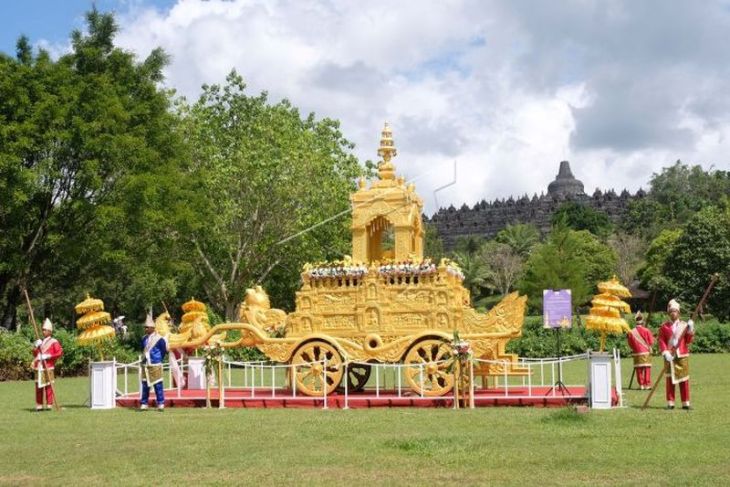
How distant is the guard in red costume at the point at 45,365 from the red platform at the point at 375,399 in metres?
1.22

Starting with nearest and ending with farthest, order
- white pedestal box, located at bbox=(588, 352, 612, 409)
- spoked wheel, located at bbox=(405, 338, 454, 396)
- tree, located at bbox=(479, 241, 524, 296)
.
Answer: white pedestal box, located at bbox=(588, 352, 612, 409) < spoked wheel, located at bbox=(405, 338, 454, 396) < tree, located at bbox=(479, 241, 524, 296)

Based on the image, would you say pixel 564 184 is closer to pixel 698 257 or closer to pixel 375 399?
pixel 698 257

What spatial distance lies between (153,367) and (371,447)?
6.02m

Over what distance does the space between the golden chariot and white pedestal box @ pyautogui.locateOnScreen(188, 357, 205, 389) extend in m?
1.66

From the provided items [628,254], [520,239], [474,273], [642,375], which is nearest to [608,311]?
[642,375]

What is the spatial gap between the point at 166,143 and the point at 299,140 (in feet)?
18.9

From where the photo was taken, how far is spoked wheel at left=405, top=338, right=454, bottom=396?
1476 centimetres

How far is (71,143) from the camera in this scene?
26359mm

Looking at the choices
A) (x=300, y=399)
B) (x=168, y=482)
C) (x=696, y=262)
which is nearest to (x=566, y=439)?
(x=168, y=482)

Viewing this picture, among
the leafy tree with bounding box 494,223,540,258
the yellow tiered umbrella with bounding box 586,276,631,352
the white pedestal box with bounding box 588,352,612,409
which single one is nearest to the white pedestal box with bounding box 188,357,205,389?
the yellow tiered umbrella with bounding box 586,276,631,352

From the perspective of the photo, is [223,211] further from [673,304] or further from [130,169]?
[673,304]

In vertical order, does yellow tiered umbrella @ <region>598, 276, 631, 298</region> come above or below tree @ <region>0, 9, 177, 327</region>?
below

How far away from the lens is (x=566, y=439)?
10.1m

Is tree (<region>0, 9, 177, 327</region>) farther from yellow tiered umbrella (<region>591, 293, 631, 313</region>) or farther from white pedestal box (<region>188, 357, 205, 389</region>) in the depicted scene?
yellow tiered umbrella (<region>591, 293, 631, 313</region>)
